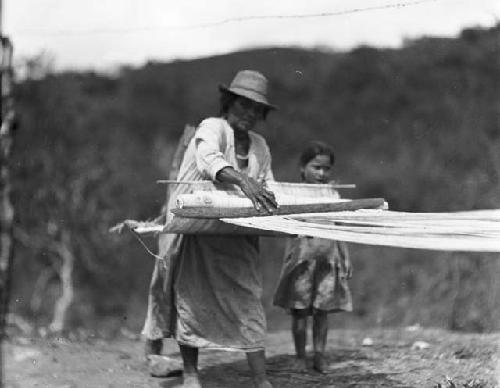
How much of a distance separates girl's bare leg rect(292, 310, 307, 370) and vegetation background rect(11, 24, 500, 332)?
38.2ft

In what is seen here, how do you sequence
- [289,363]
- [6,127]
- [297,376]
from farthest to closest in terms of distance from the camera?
[6,127] < [289,363] < [297,376]

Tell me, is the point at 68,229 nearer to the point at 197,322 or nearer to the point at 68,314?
the point at 68,314

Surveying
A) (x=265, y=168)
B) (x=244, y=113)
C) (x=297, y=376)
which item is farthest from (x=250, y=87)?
(x=297, y=376)

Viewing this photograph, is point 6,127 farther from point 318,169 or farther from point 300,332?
point 300,332

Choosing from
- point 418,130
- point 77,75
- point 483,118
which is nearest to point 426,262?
point 483,118

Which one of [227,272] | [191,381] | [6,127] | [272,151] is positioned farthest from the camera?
[272,151]

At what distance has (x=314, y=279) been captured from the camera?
5.27m

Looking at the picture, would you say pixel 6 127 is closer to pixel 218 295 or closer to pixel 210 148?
pixel 210 148

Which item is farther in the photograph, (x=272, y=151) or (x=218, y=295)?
(x=272, y=151)

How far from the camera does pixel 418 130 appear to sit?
1073 inches

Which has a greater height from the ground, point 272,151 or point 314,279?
point 272,151

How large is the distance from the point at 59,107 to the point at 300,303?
21.0 meters

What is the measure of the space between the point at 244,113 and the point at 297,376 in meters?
1.71

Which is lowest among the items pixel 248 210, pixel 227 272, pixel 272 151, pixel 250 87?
pixel 227 272
